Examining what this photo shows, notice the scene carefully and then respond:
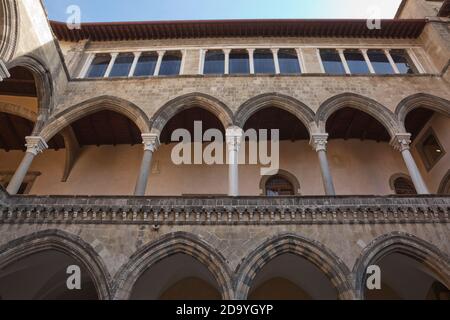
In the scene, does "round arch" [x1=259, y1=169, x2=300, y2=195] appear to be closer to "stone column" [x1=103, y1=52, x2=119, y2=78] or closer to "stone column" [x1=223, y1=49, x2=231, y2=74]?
"stone column" [x1=223, y1=49, x2=231, y2=74]

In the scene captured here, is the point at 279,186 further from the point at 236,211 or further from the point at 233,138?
the point at 236,211

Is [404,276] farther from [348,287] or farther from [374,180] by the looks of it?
[374,180]

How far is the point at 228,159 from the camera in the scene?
11484mm

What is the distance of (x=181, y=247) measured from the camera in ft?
23.9

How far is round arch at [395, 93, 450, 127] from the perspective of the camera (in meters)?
10.5

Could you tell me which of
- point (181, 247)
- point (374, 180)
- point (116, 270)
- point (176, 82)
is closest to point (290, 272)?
point (181, 247)

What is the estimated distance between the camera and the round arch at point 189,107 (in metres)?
10.0

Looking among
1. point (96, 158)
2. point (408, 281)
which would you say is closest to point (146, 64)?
point (96, 158)

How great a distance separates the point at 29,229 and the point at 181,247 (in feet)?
11.6

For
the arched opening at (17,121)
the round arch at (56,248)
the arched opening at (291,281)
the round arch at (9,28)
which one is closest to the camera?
the round arch at (56,248)

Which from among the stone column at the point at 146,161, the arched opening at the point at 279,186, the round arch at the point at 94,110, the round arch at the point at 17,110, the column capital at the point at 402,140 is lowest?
the stone column at the point at 146,161

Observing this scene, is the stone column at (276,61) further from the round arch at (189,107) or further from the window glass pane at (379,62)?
the window glass pane at (379,62)

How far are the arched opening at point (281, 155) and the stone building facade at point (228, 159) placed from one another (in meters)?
0.07

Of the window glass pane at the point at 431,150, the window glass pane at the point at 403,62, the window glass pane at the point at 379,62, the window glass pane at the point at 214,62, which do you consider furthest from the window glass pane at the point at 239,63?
the window glass pane at the point at 431,150
